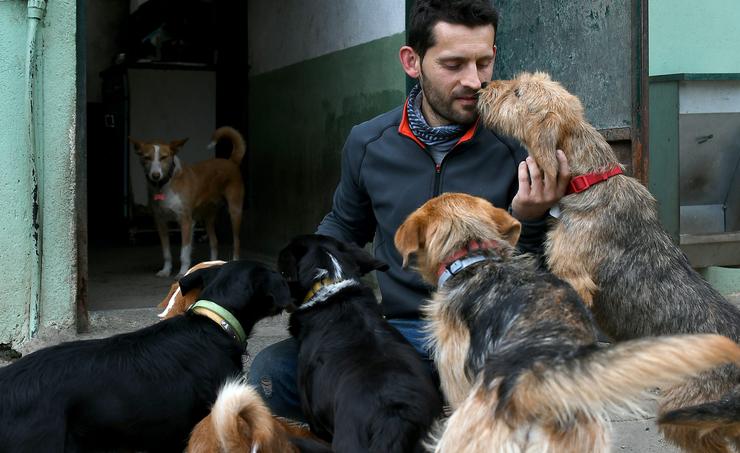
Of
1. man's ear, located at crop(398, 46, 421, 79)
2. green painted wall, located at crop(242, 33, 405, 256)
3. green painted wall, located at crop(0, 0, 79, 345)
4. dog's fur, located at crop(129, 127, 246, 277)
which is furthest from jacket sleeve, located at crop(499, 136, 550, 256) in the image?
dog's fur, located at crop(129, 127, 246, 277)

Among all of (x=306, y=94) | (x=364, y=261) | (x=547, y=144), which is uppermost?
(x=306, y=94)

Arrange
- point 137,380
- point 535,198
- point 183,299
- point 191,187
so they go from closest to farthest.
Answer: point 137,380
point 535,198
point 183,299
point 191,187

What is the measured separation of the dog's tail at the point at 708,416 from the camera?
2.95 metres

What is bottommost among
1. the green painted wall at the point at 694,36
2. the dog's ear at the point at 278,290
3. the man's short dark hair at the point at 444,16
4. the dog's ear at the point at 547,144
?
the dog's ear at the point at 278,290

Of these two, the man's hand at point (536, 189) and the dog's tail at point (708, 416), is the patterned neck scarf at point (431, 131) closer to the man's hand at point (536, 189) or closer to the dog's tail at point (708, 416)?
the man's hand at point (536, 189)

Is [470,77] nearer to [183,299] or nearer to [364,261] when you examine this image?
[364,261]

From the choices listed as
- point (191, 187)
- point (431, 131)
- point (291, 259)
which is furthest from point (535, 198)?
point (191, 187)

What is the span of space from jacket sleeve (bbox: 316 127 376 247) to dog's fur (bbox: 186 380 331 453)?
1168 millimetres

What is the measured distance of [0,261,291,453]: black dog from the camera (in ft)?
10.1

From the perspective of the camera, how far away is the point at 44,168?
5.66 meters

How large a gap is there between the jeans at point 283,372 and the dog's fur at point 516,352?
51 cm

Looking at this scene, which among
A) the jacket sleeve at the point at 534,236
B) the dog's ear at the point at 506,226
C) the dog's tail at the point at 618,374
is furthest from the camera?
the jacket sleeve at the point at 534,236

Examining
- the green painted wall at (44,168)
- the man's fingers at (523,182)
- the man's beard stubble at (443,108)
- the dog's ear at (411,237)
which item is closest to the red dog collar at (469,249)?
the dog's ear at (411,237)

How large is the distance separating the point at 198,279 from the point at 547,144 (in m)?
1.65
